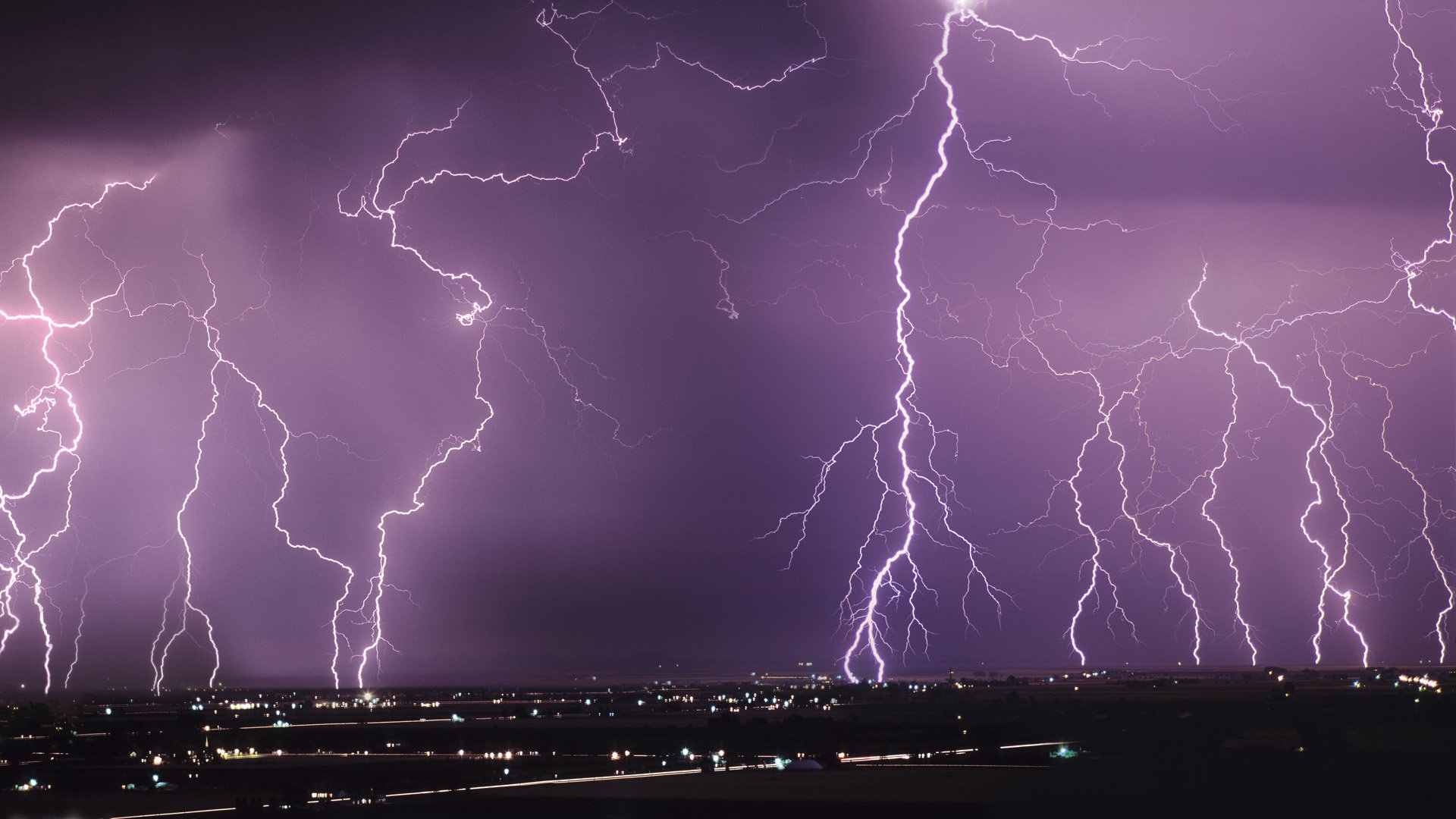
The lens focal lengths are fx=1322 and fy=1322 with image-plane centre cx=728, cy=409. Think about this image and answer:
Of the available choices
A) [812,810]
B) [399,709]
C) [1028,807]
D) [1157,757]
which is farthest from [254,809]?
[399,709]

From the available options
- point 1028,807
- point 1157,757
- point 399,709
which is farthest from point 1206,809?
point 399,709

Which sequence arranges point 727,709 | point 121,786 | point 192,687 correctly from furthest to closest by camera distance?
point 192,687 < point 727,709 < point 121,786

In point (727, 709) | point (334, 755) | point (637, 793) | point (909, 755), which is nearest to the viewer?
point (637, 793)

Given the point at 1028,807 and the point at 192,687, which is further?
the point at 192,687

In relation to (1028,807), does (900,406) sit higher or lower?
higher

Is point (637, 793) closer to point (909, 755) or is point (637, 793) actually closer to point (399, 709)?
point (909, 755)

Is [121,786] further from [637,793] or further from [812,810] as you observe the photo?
[812,810]
